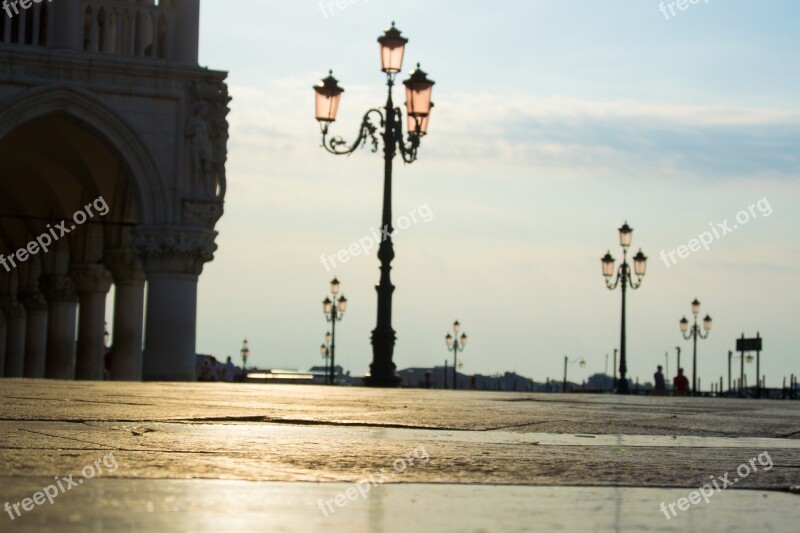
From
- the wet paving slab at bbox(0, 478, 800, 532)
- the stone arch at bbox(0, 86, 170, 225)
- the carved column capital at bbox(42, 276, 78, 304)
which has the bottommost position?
the wet paving slab at bbox(0, 478, 800, 532)

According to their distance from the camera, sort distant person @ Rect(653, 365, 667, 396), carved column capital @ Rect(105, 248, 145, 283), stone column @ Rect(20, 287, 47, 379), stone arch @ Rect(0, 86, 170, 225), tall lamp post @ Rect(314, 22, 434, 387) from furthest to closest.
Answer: distant person @ Rect(653, 365, 667, 396) → stone column @ Rect(20, 287, 47, 379) → carved column capital @ Rect(105, 248, 145, 283) → stone arch @ Rect(0, 86, 170, 225) → tall lamp post @ Rect(314, 22, 434, 387)

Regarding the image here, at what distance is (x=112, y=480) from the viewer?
326 cm

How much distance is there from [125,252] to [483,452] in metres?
33.2

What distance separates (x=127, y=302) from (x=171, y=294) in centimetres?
623

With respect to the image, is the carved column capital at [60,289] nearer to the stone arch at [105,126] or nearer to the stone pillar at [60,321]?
the stone pillar at [60,321]

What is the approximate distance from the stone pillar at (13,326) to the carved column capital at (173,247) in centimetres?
1708

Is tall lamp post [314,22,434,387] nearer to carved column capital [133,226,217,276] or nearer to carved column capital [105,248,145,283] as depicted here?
carved column capital [133,226,217,276]

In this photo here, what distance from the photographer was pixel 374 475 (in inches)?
150

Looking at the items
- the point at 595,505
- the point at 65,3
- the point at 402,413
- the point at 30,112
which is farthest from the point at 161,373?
the point at 595,505

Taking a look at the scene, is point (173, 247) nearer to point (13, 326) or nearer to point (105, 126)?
point (105, 126)

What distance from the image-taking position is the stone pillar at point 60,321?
41.7 m

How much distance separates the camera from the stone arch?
29875mm

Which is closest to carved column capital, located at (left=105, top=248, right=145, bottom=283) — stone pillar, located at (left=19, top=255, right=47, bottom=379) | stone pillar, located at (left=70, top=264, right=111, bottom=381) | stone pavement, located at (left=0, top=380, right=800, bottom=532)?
stone pillar, located at (left=70, top=264, right=111, bottom=381)

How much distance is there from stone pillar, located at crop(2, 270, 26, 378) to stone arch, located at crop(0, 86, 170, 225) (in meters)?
17.7
